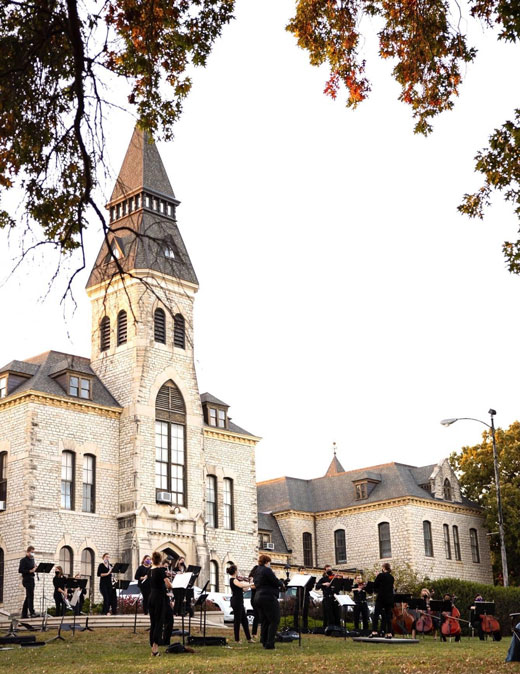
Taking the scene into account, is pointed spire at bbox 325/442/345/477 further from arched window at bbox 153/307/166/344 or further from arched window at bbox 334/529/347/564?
arched window at bbox 153/307/166/344

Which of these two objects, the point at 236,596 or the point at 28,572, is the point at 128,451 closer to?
the point at 28,572

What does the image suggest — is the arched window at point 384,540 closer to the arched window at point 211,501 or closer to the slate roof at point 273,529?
the slate roof at point 273,529

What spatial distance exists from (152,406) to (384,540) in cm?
1890

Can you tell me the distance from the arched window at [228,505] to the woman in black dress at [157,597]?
26640mm

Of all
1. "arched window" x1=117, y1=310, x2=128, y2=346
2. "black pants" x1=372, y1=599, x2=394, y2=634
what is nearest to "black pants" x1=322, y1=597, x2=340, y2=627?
"black pants" x1=372, y1=599, x2=394, y2=634

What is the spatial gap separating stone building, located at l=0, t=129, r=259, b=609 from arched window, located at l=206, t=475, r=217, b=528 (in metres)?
0.05

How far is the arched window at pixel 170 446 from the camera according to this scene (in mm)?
38844

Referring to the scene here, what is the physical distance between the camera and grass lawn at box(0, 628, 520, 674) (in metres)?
12.6

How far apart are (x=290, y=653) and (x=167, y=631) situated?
2.65 m

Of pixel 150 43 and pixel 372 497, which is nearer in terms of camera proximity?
pixel 150 43

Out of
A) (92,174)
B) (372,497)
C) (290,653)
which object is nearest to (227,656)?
(290,653)

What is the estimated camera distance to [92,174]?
967 centimetres

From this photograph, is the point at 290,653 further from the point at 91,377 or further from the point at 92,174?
the point at 91,377

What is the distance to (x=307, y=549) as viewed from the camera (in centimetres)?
5453
